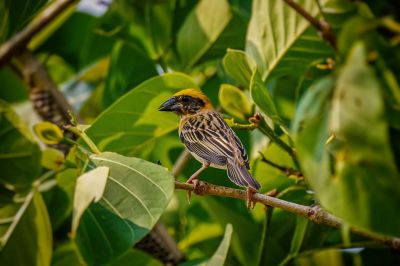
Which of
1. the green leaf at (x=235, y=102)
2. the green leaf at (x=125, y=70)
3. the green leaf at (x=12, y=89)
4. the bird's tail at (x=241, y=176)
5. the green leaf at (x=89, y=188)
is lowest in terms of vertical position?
the green leaf at (x=12, y=89)

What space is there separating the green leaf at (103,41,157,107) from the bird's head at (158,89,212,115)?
36.5 inches

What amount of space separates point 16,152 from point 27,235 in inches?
12.4

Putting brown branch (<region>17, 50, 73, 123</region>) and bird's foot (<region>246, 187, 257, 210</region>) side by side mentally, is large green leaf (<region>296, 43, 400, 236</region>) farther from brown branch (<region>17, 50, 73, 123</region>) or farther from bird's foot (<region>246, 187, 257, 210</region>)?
brown branch (<region>17, 50, 73, 123</region>)

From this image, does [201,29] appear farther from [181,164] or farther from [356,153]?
[356,153]

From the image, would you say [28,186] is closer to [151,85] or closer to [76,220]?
[151,85]

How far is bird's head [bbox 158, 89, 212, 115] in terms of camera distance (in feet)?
5.98

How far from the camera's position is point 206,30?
99.2 inches

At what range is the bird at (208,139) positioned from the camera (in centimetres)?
150

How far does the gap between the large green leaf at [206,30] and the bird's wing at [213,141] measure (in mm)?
819

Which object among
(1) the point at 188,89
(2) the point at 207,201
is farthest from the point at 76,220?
(2) the point at 207,201

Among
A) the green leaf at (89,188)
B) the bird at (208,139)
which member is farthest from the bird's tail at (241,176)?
the green leaf at (89,188)

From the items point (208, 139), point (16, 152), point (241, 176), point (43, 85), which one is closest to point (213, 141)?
point (208, 139)

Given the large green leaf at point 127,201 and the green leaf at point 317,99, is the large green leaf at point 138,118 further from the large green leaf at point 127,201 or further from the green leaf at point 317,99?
the green leaf at point 317,99

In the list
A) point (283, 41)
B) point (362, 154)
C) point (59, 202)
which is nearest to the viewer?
point (362, 154)
